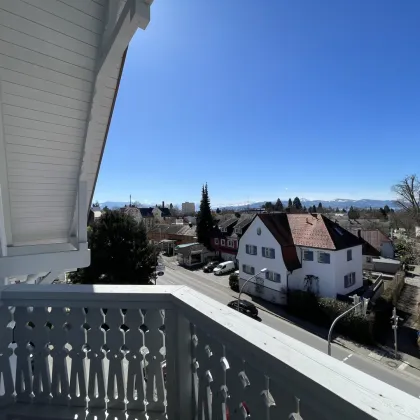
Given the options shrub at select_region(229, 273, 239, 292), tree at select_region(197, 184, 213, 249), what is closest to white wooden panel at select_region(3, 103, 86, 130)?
shrub at select_region(229, 273, 239, 292)

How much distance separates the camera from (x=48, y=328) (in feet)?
5.18

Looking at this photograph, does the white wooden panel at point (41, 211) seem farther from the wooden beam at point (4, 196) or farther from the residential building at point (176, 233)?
the residential building at point (176, 233)

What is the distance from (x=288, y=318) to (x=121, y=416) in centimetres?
1326

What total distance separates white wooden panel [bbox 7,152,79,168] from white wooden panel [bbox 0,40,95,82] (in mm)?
952

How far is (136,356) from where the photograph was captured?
1450 millimetres

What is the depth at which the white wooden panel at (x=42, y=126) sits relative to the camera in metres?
2.37

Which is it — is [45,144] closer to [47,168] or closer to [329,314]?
[47,168]

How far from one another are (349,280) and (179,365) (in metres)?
15.6

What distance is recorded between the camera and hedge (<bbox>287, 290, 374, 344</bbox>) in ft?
37.2

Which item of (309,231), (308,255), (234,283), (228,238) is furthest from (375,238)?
(234,283)

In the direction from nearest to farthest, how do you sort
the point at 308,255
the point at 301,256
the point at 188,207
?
1. the point at 308,255
2. the point at 301,256
3. the point at 188,207

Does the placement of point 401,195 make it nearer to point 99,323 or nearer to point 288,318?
point 288,318

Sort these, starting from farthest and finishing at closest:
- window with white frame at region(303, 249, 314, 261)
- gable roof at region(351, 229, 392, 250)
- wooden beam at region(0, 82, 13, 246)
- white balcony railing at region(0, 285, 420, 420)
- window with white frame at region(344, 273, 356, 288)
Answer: gable roof at region(351, 229, 392, 250) → window with white frame at region(303, 249, 314, 261) → window with white frame at region(344, 273, 356, 288) → wooden beam at region(0, 82, 13, 246) → white balcony railing at region(0, 285, 420, 420)

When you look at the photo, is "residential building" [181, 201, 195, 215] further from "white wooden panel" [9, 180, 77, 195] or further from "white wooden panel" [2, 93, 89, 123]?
"white wooden panel" [2, 93, 89, 123]
